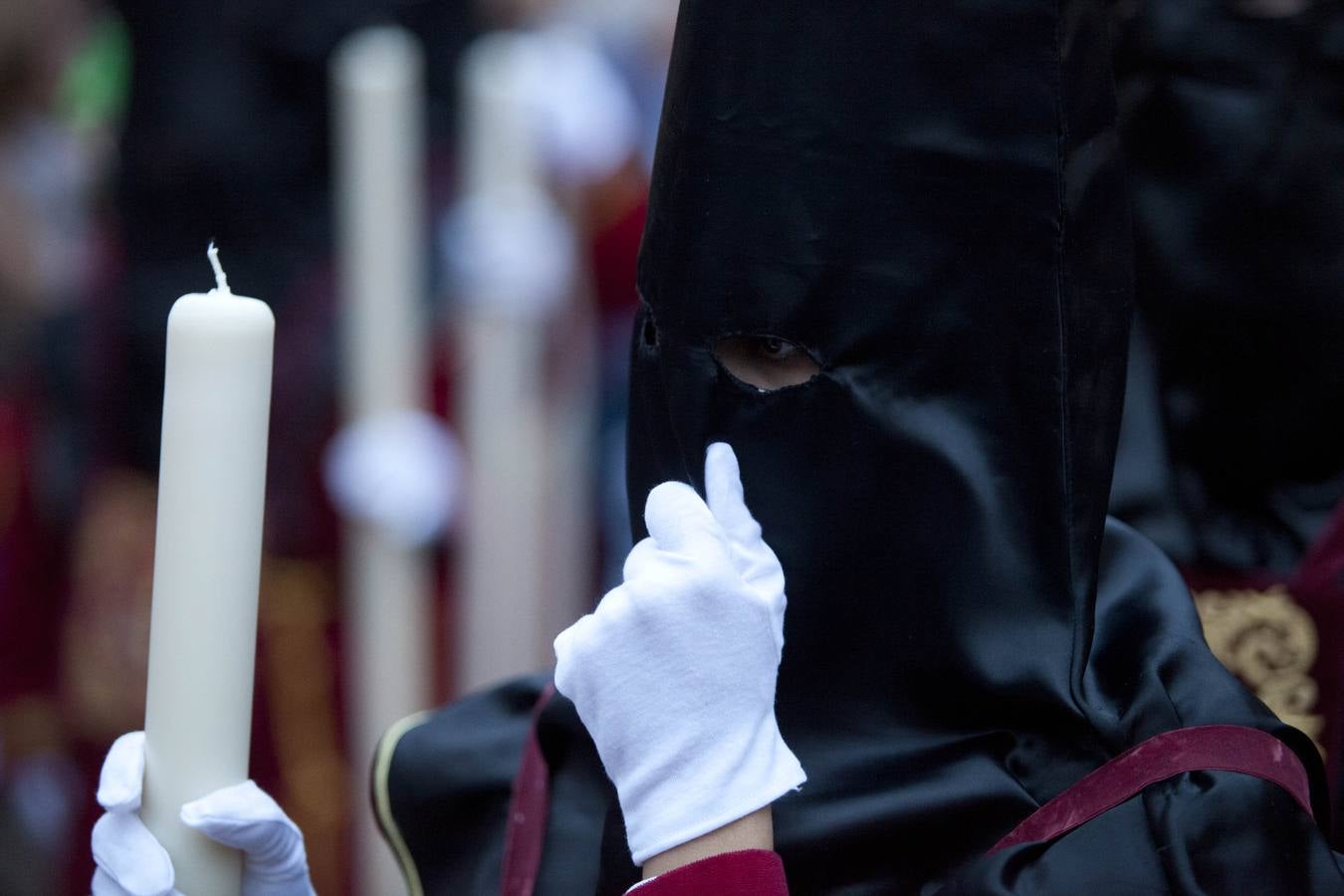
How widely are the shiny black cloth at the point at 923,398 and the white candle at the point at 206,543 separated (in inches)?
16.3

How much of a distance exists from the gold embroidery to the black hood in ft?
2.49

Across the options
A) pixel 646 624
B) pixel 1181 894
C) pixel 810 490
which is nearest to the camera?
pixel 1181 894

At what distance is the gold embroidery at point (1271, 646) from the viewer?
2.37 m

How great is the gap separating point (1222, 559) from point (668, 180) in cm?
123

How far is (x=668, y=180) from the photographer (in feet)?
5.62

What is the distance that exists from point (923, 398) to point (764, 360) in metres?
0.17

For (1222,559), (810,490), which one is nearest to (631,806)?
(810,490)

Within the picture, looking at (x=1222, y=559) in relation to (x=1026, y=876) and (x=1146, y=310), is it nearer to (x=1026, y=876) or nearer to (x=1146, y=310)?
(x=1146, y=310)

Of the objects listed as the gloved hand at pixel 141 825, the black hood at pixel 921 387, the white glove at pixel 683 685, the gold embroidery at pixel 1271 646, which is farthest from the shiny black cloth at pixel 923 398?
the gold embroidery at pixel 1271 646

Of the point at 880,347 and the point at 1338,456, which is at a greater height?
the point at 880,347

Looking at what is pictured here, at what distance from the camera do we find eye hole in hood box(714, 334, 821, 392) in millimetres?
1700

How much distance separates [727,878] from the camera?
1533 mm

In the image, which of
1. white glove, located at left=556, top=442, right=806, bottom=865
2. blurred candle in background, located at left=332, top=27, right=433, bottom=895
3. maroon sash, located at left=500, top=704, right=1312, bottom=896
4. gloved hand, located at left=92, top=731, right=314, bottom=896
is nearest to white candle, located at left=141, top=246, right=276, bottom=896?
gloved hand, located at left=92, top=731, right=314, bottom=896

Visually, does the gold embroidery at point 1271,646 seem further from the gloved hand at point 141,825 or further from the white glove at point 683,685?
the gloved hand at point 141,825
